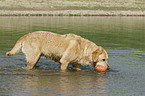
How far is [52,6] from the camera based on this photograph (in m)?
96.1

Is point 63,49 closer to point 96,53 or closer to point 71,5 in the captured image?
point 96,53

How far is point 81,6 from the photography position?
3962 inches

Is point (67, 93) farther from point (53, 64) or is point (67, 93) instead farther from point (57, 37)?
point (53, 64)

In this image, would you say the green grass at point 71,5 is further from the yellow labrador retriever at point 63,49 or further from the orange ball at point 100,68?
the orange ball at point 100,68

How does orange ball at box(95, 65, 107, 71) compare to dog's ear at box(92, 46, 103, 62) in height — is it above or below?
below

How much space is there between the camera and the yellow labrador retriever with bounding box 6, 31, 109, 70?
513 inches

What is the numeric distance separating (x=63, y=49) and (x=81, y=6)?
291 ft

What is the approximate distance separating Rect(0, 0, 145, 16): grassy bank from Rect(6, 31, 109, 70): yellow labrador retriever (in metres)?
69.4

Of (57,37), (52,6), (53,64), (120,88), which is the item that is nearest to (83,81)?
(120,88)

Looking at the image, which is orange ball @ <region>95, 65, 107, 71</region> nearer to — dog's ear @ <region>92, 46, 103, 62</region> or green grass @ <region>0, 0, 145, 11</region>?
dog's ear @ <region>92, 46, 103, 62</region>

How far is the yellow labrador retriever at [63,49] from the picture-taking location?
13.0 meters

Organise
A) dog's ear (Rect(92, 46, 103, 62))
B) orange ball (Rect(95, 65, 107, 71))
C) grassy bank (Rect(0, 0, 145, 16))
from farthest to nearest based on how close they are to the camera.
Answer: grassy bank (Rect(0, 0, 145, 16)), orange ball (Rect(95, 65, 107, 71)), dog's ear (Rect(92, 46, 103, 62))

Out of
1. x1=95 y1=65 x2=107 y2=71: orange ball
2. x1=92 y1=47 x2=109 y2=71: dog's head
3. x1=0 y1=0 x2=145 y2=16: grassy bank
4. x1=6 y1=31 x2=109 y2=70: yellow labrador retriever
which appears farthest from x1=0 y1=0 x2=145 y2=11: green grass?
x1=92 y1=47 x2=109 y2=71: dog's head

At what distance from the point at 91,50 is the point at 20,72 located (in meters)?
3.36
